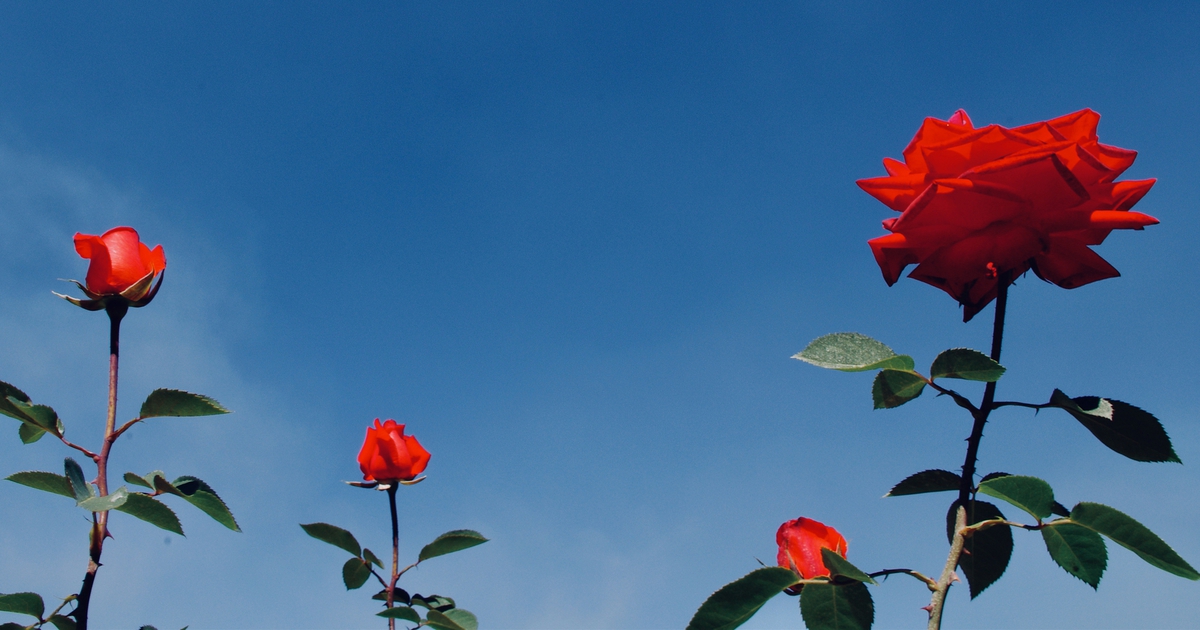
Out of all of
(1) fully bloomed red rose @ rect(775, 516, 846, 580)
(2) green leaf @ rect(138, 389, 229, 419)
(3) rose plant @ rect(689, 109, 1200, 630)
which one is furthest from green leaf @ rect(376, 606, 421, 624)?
(3) rose plant @ rect(689, 109, 1200, 630)

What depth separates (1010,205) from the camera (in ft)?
4.11

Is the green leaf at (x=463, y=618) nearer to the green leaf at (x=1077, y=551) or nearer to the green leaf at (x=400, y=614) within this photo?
the green leaf at (x=400, y=614)

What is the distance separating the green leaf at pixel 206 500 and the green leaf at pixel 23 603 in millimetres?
405

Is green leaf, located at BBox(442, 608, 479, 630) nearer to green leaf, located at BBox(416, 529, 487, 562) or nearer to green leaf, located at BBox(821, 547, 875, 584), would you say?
green leaf, located at BBox(416, 529, 487, 562)

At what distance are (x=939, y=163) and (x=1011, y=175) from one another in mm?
117

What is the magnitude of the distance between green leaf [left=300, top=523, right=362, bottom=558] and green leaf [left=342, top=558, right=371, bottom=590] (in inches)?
1.2

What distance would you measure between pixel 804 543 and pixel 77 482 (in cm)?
157

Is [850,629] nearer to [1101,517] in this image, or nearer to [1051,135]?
[1101,517]

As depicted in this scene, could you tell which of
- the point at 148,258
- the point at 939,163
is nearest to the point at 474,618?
the point at 148,258

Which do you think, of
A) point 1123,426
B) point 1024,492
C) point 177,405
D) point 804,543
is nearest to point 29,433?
point 177,405

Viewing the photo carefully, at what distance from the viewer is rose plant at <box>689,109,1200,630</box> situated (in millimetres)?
1228

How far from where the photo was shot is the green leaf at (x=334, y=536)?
2809 mm

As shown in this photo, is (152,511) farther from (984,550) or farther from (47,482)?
(984,550)

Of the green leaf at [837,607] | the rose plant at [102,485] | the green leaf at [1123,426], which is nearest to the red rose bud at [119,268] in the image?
the rose plant at [102,485]
